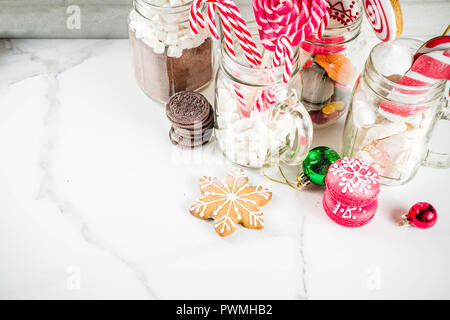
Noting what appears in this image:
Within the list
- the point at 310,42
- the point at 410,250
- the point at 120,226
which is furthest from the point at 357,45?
the point at 120,226

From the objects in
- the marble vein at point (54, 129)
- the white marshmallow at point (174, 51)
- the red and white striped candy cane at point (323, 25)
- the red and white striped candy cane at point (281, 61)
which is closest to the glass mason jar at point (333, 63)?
the red and white striped candy cane at point (323, 25)

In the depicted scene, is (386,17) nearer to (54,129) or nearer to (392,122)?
(392,122)

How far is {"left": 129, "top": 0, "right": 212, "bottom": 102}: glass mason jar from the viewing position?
867 mm

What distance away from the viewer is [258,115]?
0.84m

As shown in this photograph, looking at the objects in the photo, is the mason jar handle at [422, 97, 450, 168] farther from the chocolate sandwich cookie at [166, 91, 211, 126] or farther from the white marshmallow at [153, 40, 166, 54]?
the white marshmallow at [153, 40, 166, 54]

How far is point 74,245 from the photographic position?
816 millimetres

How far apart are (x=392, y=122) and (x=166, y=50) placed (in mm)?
415

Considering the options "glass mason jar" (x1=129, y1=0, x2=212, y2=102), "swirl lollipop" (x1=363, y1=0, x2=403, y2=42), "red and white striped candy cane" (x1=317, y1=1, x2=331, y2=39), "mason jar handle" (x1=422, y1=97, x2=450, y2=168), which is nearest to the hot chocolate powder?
"glass mason jar" (x1=129, y1=0, x2=212, y2=102)

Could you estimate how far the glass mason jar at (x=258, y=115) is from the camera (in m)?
0.79

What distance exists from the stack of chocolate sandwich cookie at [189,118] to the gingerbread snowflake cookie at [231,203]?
9 centimetres

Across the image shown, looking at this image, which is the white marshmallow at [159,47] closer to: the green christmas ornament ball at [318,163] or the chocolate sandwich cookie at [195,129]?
the chocolate sandwich cookie at [195,129]

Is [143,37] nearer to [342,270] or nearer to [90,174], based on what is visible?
[90,174]

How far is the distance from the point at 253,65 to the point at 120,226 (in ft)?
1.15

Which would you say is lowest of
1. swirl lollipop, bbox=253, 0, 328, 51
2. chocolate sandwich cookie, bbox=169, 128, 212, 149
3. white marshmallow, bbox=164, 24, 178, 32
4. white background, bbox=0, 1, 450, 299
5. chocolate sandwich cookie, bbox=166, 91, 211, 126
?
white background, bbox=0, 1, 450, 299
